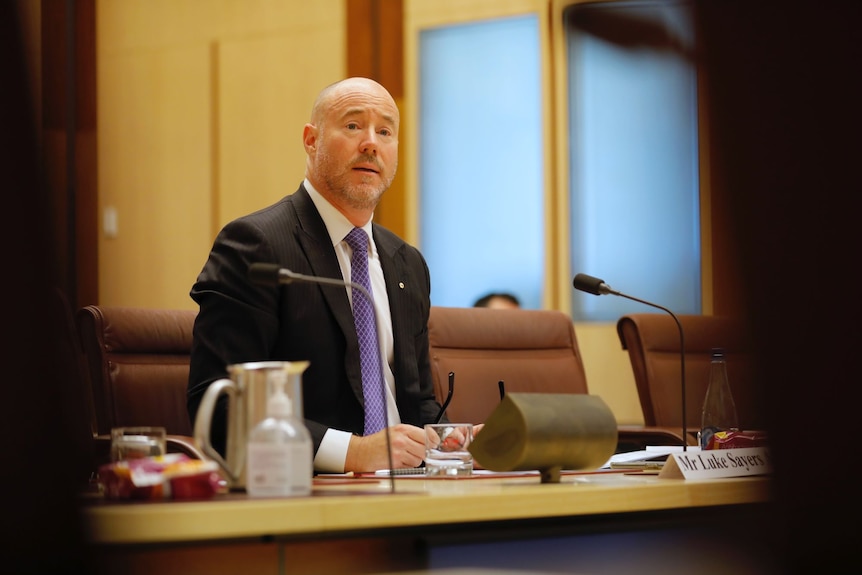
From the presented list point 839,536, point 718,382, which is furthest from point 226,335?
point 839,536

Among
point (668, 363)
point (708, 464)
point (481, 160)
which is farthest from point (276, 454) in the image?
point (481, 160)

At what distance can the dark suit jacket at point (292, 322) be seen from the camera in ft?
7.59

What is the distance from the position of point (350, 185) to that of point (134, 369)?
74cm

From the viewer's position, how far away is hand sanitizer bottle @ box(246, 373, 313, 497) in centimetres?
129

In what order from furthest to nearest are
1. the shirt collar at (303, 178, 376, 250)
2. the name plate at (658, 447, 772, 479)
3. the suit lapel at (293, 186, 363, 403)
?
the shirt collar at (303, 178, 376, 250), the suit lapel at (293, 186, 363, 403), the name plate at (658, 447, 772, 479)

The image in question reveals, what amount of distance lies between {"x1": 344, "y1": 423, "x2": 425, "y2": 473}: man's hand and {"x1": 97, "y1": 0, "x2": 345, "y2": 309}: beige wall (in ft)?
13.0

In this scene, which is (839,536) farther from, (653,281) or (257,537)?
(653,281)

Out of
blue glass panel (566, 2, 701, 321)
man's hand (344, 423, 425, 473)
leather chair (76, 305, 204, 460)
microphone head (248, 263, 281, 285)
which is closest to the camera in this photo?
microphone head (248, 263, 281, 285)

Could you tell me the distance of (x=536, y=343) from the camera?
11.5 feet

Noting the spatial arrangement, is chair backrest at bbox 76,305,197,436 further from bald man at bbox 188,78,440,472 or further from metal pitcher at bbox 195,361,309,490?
metal pitcher at bbox 195,361,309,490

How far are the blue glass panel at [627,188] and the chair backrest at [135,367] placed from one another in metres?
2.96

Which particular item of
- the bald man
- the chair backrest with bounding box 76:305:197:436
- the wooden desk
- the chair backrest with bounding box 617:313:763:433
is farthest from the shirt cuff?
the chair backrest with bounding box 617:313:763:433

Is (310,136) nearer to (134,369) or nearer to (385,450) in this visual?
(134,369)

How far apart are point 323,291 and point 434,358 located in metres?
0.82
